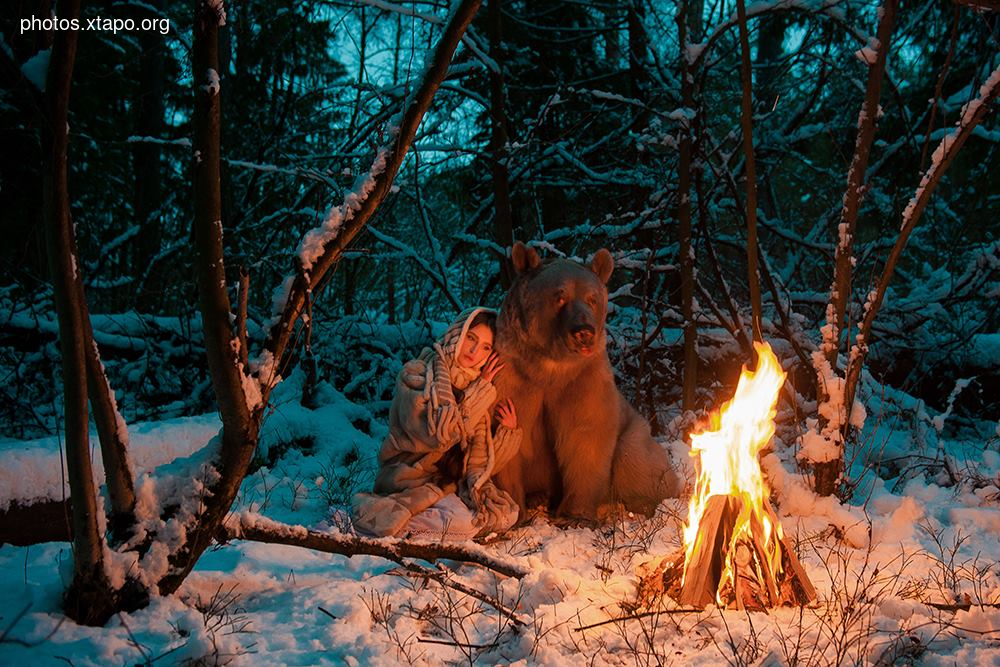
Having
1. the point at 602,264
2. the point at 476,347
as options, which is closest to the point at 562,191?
the point at 602,264

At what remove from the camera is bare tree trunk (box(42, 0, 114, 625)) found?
7.33 ft

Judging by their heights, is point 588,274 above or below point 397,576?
above

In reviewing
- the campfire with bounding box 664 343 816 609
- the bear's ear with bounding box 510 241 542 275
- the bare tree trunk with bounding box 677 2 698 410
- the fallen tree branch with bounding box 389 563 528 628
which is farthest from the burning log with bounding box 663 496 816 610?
the bare tree trunk with bounding box 677 2 698 410

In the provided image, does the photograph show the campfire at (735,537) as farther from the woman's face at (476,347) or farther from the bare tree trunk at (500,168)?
the bare tree trunk at (500,168)

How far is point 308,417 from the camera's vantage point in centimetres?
648

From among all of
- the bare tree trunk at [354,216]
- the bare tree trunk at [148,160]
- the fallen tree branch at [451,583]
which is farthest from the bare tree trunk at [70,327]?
the bare tree trunk at [148,160]

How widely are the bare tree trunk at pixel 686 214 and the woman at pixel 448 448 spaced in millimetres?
1831

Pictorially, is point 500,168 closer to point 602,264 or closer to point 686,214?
point 686,214

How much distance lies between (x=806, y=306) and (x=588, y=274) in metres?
4.32

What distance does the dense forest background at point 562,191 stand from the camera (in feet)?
20.5

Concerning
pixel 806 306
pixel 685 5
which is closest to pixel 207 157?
pixel 685 5

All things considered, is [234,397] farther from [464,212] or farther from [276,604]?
[464,212]

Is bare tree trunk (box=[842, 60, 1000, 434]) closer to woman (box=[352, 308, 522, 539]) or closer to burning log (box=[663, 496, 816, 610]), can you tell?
burning log (box=[663, 496, 816, 610])

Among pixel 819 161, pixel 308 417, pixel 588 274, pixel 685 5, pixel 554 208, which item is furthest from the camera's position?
pixel 819 161
